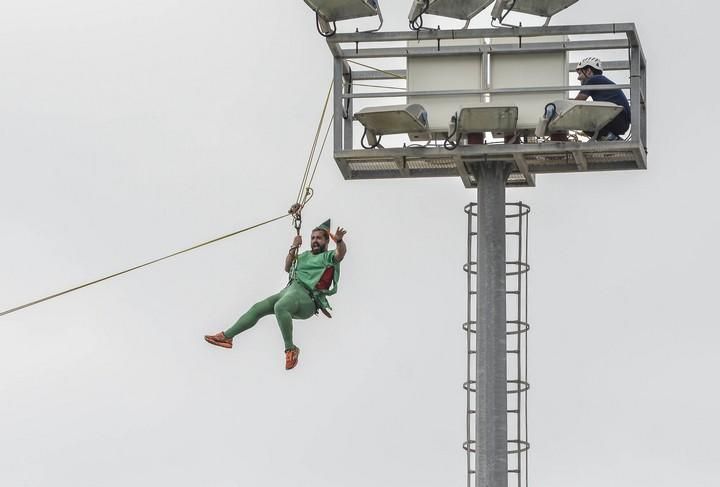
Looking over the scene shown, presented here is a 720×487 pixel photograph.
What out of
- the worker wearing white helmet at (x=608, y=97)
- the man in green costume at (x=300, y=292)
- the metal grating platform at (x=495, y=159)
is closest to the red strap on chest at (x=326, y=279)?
the man in green costume at (x=300, y=292)

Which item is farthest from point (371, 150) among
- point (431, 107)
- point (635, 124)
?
point (635, 124)

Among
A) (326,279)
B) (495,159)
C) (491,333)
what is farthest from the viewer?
(491,333)

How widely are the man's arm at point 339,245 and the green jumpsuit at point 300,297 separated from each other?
0.14 metres

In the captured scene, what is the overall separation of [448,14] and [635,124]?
10.8 ft

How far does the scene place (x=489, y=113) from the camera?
44.2m

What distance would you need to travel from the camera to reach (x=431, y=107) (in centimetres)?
4516

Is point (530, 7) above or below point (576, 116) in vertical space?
above

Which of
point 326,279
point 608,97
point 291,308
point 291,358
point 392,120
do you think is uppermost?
point 608,97

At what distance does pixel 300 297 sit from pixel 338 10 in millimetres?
4377

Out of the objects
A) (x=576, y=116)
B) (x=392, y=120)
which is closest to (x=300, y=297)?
(x=392, y=120)

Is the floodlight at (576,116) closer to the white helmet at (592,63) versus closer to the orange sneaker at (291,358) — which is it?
the white helmet at (592,63)

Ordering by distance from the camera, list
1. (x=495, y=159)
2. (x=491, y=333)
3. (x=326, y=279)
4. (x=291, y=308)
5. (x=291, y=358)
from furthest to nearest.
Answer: (x=491, y=333), (x=495, y=159), (x=326, y=279), (x=291, y=308), (x=291, y=358)

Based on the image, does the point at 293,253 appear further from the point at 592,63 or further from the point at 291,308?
the point at 592,63

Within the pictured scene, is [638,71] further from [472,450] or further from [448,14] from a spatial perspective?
[472,450]
